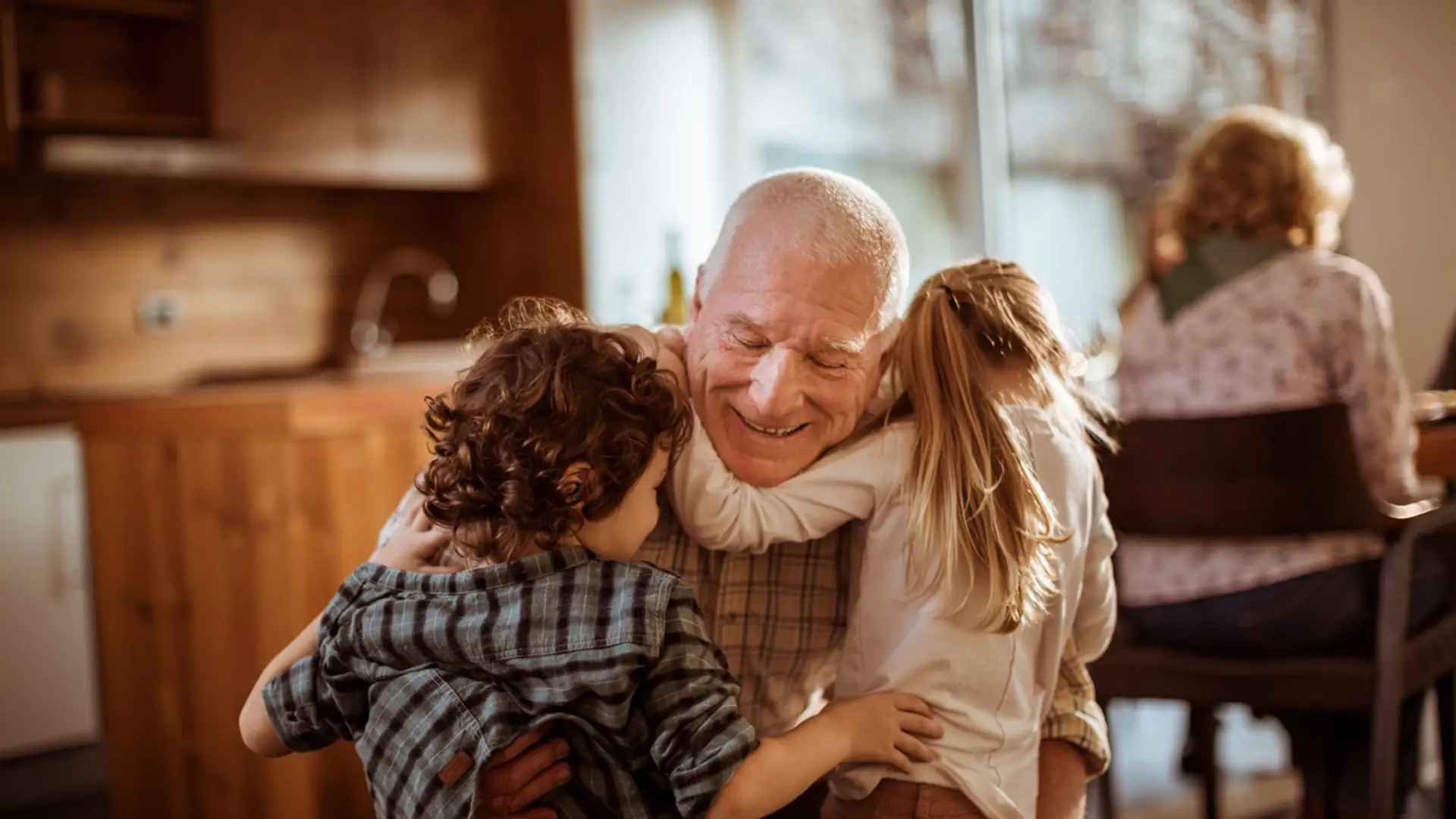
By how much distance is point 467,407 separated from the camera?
1.27 m

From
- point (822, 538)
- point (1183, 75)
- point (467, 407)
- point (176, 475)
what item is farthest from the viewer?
point (1183, 75)

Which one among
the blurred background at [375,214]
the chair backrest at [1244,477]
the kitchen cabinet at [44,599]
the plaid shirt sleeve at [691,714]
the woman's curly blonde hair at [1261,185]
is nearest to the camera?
the plaid shirt sleeve at [691,714]

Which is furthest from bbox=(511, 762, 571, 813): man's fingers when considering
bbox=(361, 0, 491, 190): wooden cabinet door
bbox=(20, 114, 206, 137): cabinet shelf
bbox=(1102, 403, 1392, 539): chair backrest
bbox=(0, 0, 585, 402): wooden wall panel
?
bbox=(361, 0, 491, 190): wooden cabinet door

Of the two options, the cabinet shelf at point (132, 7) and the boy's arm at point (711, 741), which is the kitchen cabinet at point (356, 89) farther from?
the boy's arm at point (711, 741)

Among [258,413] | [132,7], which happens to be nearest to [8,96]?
[132,7]

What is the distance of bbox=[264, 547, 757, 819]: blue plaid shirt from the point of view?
120 cm

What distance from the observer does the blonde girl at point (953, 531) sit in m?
1.35

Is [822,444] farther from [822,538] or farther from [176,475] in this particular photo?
[176,475]

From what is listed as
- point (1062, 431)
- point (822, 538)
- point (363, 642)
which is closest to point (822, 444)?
point (822, 538)

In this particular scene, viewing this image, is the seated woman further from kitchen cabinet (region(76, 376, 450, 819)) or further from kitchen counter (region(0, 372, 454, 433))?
kitchen cabinet (region(76, 376, 450, 819))

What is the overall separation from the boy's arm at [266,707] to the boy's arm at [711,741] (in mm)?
372

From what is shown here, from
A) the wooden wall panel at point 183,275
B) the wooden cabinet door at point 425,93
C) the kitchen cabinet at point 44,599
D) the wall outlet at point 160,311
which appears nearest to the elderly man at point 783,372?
the kitchen cabinet at point 44,599

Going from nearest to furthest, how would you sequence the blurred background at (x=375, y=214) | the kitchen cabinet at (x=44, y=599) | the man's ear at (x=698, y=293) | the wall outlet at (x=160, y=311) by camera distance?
1. the man's ear at (x=698, y=293)
2. the blurred background at (x=375, y=214)
3. the kitchen cabinet at (x=44, y=599)
4. the wall outlet at (x=160, y=311)

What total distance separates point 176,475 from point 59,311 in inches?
81.4
